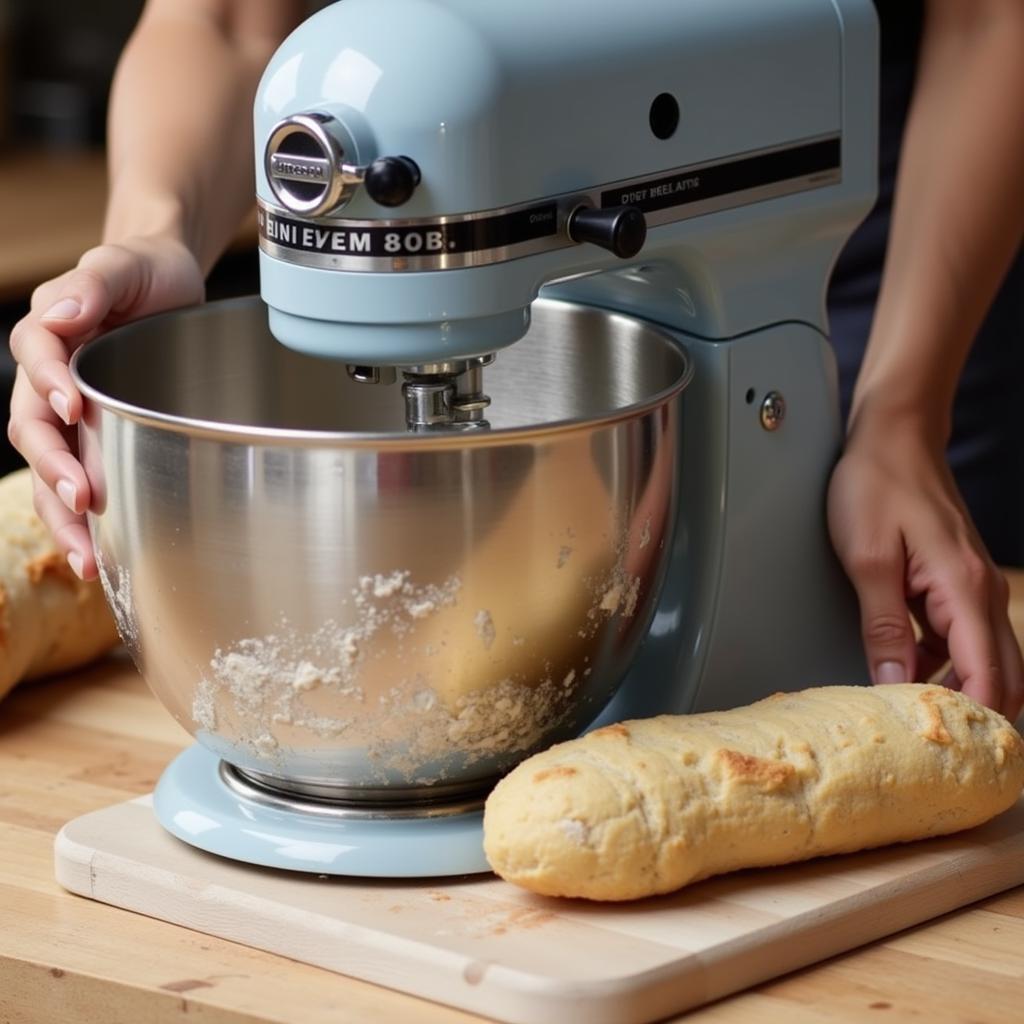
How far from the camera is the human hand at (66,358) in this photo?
106 cm

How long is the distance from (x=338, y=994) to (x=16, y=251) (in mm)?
2022

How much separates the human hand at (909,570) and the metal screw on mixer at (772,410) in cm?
7

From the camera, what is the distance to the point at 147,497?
0.97 metres

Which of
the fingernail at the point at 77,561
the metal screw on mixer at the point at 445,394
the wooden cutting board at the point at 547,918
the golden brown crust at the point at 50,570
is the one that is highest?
the metal screw on mixer at the point at 445,394

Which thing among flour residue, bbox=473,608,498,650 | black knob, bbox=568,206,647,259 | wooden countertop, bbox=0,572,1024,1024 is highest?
black knob, bbox=568,206,647,259

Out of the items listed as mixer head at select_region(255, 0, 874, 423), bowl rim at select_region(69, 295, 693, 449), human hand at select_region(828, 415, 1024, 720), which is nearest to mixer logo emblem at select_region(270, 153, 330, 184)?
Answer: mixer head at select_region(255, 0, 874, 423)

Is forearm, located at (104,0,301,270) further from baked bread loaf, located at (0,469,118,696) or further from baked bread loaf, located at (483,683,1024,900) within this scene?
baked bread loaf, located at (483,683,1024,900)

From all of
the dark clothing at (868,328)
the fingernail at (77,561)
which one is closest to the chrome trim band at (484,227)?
the fingernail at (77,561)

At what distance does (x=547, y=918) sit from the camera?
3.09 feet

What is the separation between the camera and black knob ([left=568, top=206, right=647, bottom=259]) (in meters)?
0.98

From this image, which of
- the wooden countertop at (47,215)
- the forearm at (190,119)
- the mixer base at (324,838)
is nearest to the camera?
the mixer base at (324,838)

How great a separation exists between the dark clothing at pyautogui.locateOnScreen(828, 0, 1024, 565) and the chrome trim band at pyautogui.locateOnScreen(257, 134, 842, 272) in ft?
2.15

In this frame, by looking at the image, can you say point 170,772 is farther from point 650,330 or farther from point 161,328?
point 650,330

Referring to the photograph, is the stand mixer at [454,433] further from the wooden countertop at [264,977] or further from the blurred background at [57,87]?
the blurred background at [57,87]
